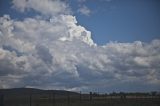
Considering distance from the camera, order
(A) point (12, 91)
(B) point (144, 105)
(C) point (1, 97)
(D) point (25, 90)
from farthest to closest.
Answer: (D) point (25, 90) → (A) point (12, 91) → (B) point (144, 105) → (C) point (1, 97)

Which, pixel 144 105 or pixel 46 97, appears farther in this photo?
pixel 46 97

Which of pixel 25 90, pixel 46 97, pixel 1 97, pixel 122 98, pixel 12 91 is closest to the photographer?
pixel 1 97

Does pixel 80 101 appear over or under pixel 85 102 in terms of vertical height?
over

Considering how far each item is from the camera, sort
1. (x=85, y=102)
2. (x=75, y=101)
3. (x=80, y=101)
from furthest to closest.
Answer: (x=75, y=101), (x=80, y=101), (x=85, y=102)

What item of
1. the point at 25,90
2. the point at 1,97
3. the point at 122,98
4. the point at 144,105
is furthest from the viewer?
the point at 25,90

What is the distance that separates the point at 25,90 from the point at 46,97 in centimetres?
6933

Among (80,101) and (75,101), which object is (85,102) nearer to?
(80,101)

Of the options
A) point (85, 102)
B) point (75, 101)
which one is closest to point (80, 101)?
point (85, 102)

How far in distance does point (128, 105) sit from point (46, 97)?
1976cm

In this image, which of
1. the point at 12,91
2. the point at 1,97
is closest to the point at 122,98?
the point at 1,97

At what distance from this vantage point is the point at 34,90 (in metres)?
121

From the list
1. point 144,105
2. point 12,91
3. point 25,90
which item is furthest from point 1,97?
point 25,90

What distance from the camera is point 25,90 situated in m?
120

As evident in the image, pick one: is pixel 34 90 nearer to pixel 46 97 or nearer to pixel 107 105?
pixel 46 97
